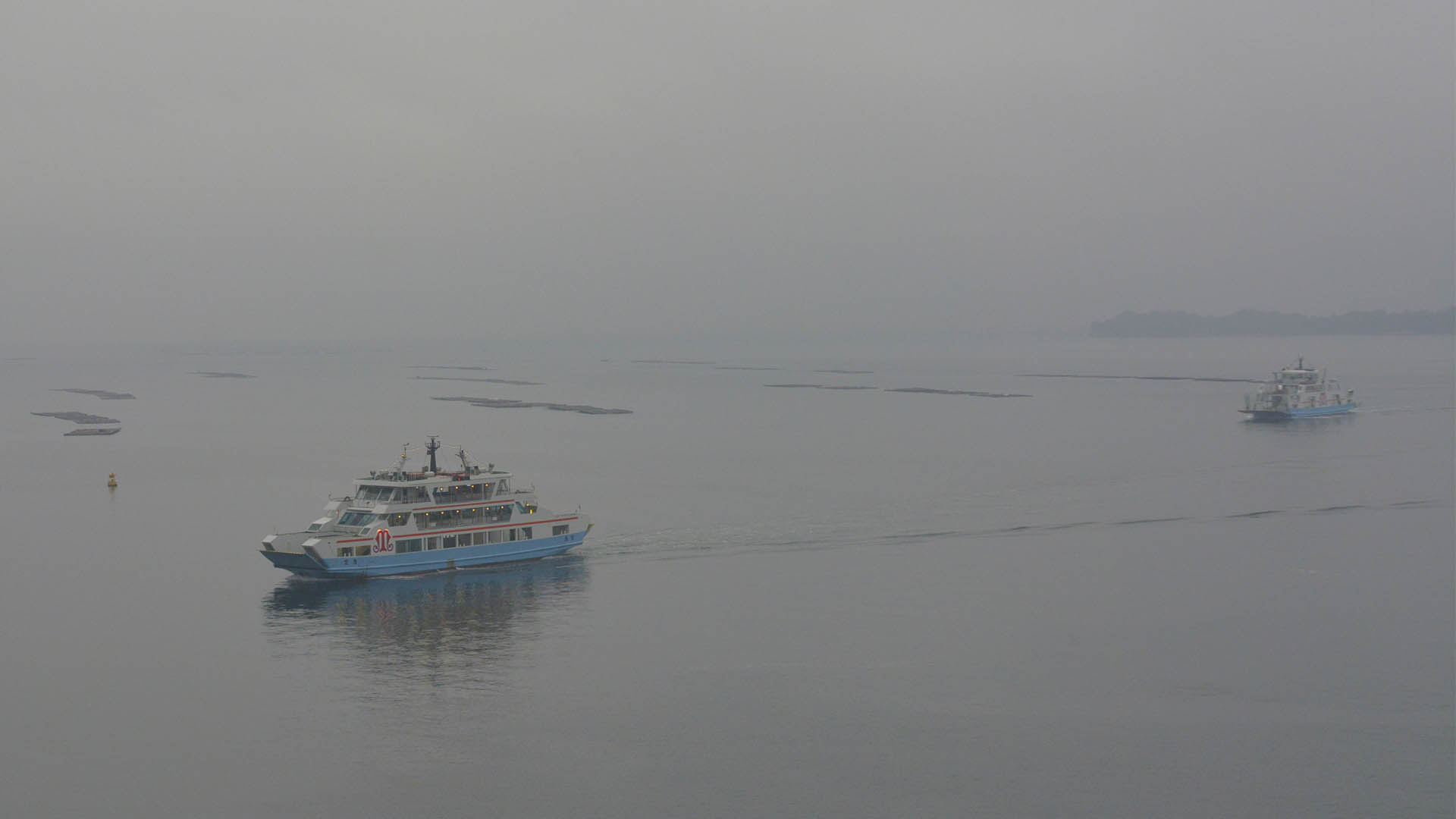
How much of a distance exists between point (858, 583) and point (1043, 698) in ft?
52.1

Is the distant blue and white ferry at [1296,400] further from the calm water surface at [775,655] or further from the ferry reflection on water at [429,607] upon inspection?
the ferry reflection on water at [429,607]

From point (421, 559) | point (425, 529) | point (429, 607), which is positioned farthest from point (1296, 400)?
point (429, 607)

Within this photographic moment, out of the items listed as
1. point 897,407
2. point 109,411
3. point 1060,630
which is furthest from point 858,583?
point 109,411

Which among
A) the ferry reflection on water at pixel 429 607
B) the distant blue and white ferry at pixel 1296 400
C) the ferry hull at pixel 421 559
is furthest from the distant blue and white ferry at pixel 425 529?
the distant blue and white ferry at pixel 1296 400

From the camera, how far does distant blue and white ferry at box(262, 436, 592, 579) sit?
5500 cm

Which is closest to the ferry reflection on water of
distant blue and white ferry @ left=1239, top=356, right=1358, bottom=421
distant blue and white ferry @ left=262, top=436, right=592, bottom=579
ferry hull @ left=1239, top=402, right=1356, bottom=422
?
distant blue and white ferry @ left=262, top=436, right=592, bottom=579

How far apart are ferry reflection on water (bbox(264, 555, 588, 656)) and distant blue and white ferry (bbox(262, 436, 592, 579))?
738mm

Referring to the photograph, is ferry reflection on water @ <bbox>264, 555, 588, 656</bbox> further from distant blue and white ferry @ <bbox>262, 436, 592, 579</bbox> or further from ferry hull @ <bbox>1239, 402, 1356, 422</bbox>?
ferry hull @ <bbox>1239, 402, 1356, 422</bbox>

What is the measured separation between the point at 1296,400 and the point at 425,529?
10484 cm

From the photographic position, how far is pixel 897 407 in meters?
164

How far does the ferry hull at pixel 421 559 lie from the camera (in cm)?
5453

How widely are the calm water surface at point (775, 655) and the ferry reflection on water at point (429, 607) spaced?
0.23 meters

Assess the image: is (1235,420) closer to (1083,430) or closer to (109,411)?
(1083,430)

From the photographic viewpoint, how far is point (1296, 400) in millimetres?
132750
